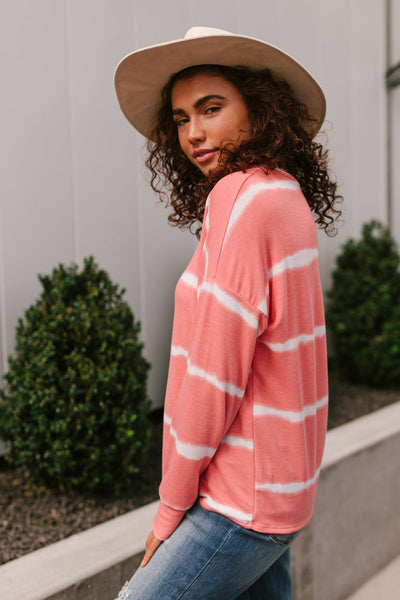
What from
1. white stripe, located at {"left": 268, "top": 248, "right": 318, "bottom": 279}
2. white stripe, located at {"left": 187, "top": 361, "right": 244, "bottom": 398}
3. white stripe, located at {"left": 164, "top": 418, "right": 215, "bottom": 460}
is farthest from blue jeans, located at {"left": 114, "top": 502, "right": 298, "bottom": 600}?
white stripe, located at {"left": 268, "top": 248, "right": 318, "bottom": 279}

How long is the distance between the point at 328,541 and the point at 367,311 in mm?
1847

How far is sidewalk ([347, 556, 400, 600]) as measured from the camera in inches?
103

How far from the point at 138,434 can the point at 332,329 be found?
7.16ft

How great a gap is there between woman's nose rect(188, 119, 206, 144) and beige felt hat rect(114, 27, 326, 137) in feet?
0.48

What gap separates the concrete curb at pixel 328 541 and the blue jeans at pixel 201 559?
1.95 ft

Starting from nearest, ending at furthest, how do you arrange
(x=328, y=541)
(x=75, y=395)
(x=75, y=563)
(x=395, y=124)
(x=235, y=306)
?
(x=235, y=306) → (x=75, y=563) → (x=75, y=395) → (x=328, y=541) → (x=395, y=124)

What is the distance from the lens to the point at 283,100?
1.37m

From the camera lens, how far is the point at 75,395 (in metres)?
2.18

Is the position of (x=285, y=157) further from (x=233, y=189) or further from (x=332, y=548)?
(x=332, y=548)

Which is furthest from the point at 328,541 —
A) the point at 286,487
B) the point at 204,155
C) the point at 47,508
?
the point at 204,155

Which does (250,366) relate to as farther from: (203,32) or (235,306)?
(203,32)

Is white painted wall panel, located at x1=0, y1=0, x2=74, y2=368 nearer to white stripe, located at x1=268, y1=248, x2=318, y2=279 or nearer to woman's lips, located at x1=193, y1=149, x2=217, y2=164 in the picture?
woman's lips, located at x1=193, y1=149, x2=217, y2=164

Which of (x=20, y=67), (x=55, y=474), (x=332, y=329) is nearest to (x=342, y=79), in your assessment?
(x=332, y=329)

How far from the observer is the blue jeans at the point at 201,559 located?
3.74ft
